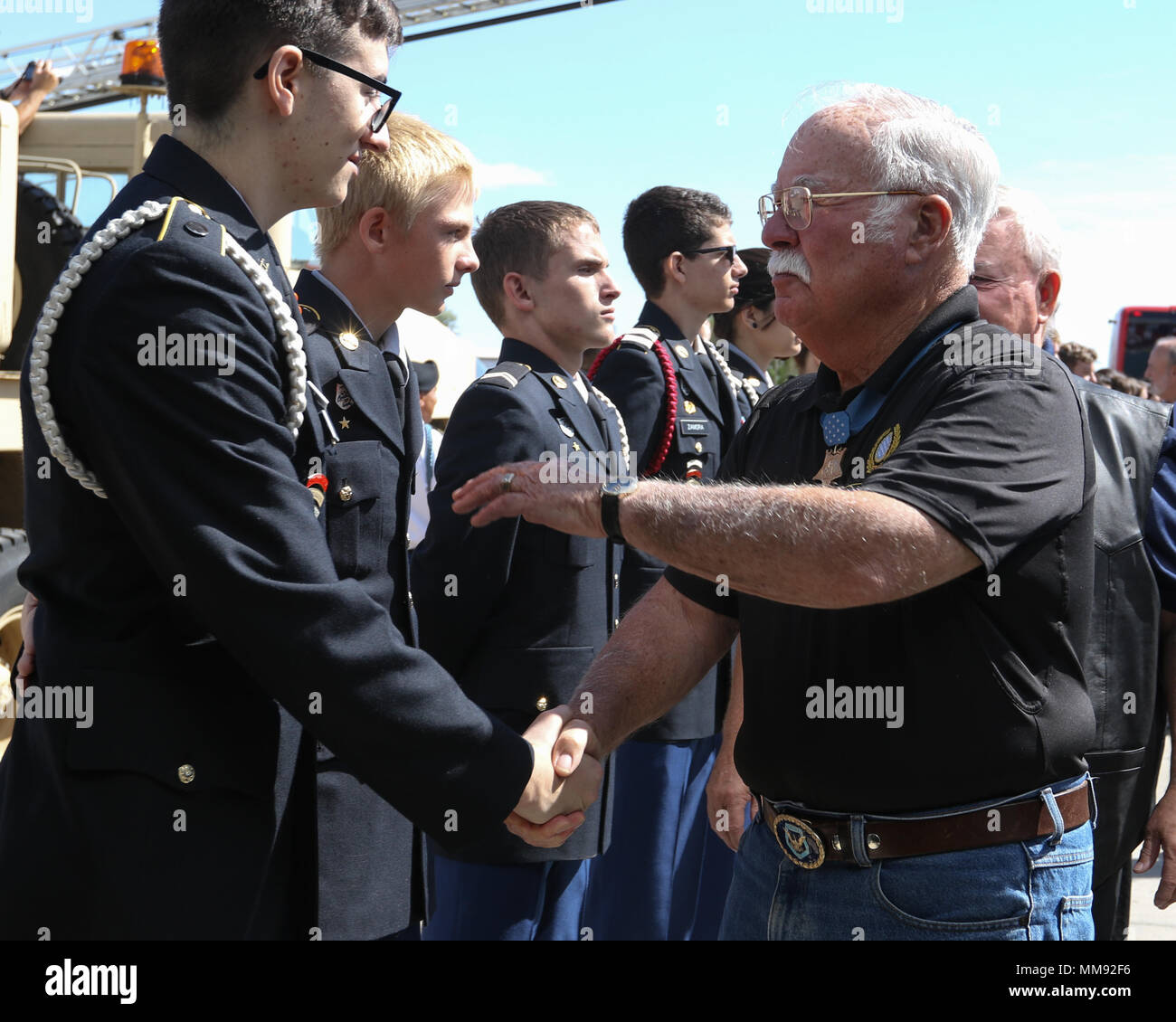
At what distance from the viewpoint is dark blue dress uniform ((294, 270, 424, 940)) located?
2.21 m

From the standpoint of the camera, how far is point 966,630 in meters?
1.95

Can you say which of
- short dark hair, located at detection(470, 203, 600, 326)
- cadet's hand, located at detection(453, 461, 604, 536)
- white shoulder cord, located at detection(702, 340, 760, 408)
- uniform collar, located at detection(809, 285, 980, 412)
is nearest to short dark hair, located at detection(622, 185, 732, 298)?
white shoulder cord, located at detection(702, 340, 760, 408)

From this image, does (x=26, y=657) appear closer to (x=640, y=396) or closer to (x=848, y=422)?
(x=848, y=422)

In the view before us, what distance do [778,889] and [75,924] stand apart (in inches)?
43.8

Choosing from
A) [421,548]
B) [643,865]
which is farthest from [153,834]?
[643,865]

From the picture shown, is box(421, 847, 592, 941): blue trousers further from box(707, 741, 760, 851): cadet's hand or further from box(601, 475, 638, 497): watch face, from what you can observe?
box(601, 475, 638, 497): watch face

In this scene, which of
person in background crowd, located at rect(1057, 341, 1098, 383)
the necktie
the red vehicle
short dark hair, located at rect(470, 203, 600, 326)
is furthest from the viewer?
the red vehicle

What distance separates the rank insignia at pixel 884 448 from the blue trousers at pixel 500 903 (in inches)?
65.2

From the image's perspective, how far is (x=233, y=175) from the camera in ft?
6.50

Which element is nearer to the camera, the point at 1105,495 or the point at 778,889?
the point at 778,889

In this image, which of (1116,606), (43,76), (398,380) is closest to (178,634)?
(398,380)

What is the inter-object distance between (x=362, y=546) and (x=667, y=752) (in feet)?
6.86

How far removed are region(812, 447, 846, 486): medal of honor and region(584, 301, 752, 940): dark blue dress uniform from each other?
6.53 ft
